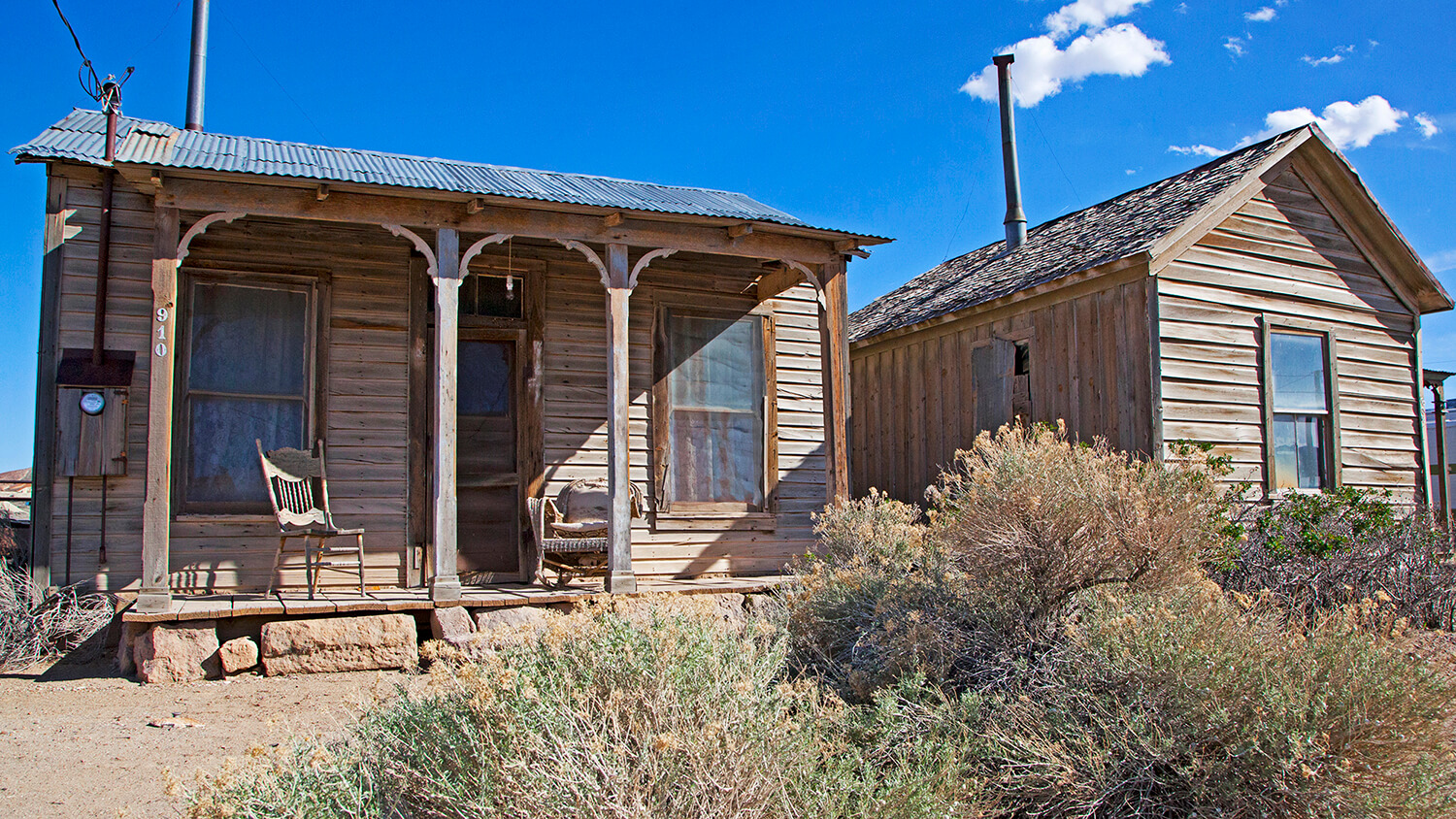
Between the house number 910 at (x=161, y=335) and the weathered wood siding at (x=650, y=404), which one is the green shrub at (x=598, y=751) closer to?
the house number 910 at (x=161, y=335)

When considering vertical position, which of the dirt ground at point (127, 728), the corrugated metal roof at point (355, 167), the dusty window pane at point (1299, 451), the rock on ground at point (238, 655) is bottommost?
the dirt ground at point (127, 728)

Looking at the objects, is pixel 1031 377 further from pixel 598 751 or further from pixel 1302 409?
pixel 598 751

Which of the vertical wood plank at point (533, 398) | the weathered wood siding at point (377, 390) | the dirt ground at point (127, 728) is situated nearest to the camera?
the dirt ground at point (127, 728)

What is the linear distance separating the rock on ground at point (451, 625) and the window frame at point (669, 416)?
228cm

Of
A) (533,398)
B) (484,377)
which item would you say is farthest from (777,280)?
(484,377)

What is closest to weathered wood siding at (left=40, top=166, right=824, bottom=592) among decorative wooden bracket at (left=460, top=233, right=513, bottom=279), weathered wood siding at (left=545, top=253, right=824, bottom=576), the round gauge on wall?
weathered wood siding at (left=545, top=253, right=824, bottom=576)

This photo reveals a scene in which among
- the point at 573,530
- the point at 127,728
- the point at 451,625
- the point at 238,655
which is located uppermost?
the point at 573,530

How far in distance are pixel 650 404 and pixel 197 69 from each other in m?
6.32

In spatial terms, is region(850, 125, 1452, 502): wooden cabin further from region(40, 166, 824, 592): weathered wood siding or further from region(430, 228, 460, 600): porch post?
region(430, 228, 460, 600): porch post

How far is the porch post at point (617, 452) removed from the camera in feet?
23.3

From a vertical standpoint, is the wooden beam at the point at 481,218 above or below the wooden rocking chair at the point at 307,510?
above

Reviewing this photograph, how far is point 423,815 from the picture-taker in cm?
289

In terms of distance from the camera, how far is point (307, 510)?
7.30 meters

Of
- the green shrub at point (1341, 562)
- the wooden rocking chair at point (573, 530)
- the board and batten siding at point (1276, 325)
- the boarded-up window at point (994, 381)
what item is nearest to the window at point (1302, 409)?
the board and batten siding at point (1276, 325)
